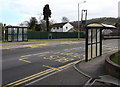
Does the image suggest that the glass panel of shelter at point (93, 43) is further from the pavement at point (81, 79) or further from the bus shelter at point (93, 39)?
the pavement at point (81, 79)

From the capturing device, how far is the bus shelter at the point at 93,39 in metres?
10.1

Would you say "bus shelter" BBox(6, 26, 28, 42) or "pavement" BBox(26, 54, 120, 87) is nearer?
"pavement" BBox(26, 54, 120, 87)

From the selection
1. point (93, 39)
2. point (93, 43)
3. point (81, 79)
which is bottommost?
point (81, 79)

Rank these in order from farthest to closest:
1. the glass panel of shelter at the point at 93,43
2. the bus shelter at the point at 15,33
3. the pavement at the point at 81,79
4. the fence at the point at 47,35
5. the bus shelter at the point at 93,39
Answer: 1. the fence at the point at 47,35
2. the bus shelter at the point at 15,33
3. the glass panel of shelter at the point at 93,43
4. the bus shelter at the point at 93,39
5. the pavement at the point at 81,79

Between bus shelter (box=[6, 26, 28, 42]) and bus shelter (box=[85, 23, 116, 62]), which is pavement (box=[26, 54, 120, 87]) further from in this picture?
bus shelter (box=[6, 26, 28, 42])

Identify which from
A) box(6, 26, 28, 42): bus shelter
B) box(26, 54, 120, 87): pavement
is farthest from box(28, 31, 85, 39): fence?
box(26, 54, 120, 87): pavement

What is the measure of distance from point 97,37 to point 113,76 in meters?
4.91

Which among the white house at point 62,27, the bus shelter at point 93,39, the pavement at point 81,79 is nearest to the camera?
the pavement at point 81,79

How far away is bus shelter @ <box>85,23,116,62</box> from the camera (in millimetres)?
10081

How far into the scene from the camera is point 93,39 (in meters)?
10.9

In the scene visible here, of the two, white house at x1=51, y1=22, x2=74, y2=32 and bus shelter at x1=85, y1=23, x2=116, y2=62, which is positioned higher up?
white house at x1=51, y1=22, x2=74, y2=32

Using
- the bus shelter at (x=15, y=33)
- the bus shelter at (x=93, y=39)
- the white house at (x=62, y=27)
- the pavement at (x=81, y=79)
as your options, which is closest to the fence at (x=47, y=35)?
the bus shelter at (x=15, y=33)

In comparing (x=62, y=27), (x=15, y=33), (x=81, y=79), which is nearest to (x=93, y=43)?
(x=81, y=79)

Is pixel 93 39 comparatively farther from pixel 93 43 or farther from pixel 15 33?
pixel 15 33
